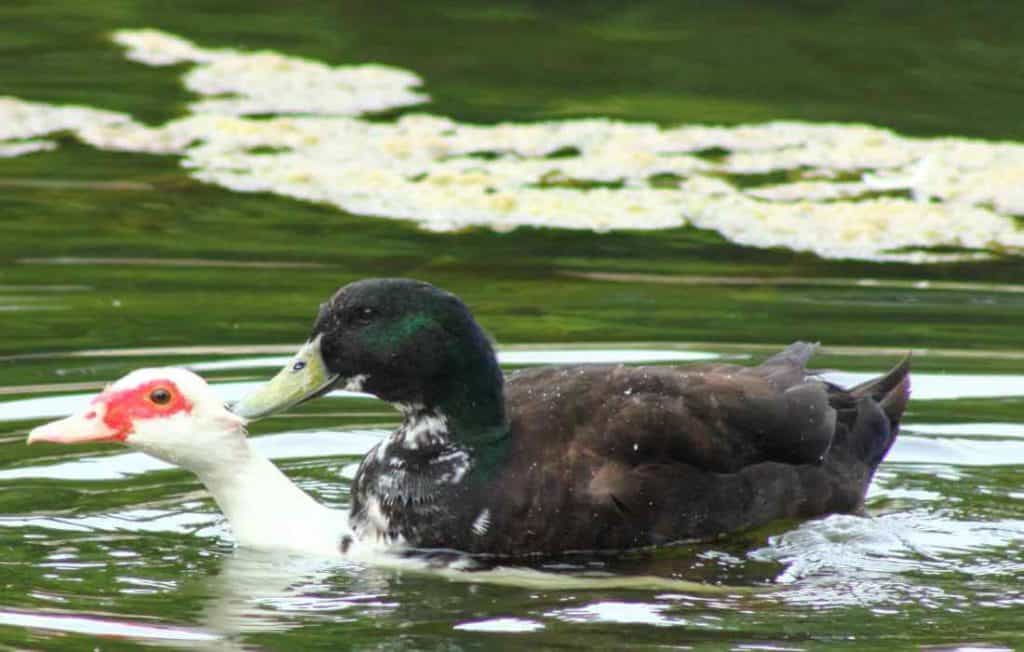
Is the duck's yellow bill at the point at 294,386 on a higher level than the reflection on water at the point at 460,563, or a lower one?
higher

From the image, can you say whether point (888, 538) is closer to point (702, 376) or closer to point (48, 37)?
point (702, 376)

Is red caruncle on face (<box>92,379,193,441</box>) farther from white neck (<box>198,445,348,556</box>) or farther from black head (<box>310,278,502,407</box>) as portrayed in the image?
black head (<box>310,278,502,407</box>)

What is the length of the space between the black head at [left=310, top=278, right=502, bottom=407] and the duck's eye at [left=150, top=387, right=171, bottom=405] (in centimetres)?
61

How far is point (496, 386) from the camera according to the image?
8078 mm

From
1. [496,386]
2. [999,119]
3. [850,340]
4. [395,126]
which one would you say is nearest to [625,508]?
[496,386]

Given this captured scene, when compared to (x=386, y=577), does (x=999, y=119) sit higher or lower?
higher

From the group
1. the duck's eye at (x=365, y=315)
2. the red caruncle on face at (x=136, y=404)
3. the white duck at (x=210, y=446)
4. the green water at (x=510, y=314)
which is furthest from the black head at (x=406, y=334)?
the green water at (x=510, y=314)

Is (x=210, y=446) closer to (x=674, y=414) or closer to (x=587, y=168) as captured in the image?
(x=674, y=414)

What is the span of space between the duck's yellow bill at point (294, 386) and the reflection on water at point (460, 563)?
501 millimetres

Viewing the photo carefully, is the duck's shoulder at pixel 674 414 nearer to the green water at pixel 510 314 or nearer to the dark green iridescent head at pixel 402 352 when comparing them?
the dark green iridescent head at pixel 402 352

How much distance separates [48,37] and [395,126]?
12.0ft

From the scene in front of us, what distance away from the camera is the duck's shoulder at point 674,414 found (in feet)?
26.5

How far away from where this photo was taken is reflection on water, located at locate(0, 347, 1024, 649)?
7074mm

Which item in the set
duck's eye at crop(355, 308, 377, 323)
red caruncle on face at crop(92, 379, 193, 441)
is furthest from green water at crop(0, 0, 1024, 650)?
duck's eye at crop(355, 308, 377, 323)
